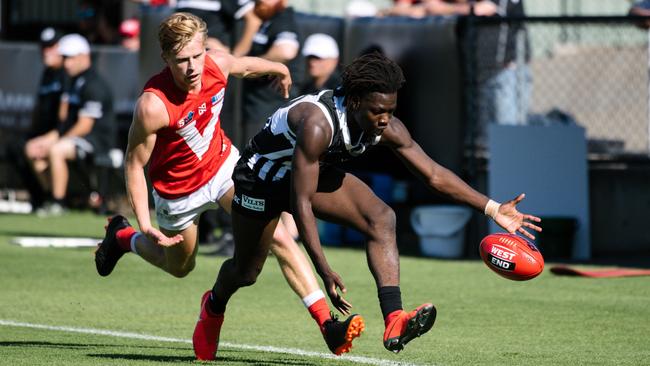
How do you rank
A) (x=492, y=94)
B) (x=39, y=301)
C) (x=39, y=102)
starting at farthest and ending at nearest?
(x=39, y=102) < (x=492, y=94) < (x=39, y=301)

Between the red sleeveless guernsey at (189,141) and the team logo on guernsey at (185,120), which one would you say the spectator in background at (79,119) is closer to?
the red sleeveless guernsey at (189,141)

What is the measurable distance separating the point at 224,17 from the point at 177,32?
5559 millimetres

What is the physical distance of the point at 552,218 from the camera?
12.6 m

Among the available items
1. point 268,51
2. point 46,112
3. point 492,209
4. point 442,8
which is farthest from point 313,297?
point 46,112

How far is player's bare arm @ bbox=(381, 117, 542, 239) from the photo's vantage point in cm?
668

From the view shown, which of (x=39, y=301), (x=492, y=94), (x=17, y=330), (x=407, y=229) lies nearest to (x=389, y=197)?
(x=407, y=229)

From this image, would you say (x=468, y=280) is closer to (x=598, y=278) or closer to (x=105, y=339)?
(x=598, y=278)

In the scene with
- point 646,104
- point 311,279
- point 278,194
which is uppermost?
point 278,194

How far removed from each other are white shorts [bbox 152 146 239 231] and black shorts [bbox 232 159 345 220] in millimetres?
886

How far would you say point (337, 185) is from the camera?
6.88m

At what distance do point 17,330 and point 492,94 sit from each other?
7002 millimetres

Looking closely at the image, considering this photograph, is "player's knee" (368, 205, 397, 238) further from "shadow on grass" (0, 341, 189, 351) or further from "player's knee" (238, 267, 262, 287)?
"shadow on grass" (0, 341, 189, 351)

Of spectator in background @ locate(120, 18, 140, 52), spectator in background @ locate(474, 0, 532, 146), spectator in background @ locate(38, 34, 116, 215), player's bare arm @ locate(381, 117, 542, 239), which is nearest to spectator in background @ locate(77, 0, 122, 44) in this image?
spectator in background @ locate(120, 18, 140, 52)

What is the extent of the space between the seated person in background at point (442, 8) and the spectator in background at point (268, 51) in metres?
2.48
